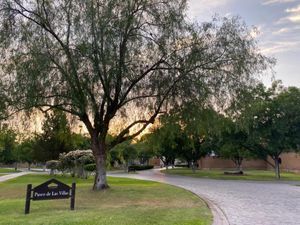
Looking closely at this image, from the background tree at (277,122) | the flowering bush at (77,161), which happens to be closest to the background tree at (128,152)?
the flowering bush at (77,161)

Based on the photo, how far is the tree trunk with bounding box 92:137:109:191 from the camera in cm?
2019

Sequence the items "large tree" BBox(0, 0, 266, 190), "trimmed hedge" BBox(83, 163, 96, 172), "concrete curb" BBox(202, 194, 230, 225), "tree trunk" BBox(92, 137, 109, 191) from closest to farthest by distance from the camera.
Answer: "concrete curb" BBox(202, 194, 230, 225)
"large tree" BBox(0, 0, 266, 190)
"tree trunk" BBox(92, 137, 109, 191)
"trimmed hedge" BBox(83, 163, 96, 172)

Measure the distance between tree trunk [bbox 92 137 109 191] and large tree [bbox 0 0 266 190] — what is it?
2.50 metres

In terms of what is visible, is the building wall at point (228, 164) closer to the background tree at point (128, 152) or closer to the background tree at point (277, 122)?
the background tree at point (128, 152)

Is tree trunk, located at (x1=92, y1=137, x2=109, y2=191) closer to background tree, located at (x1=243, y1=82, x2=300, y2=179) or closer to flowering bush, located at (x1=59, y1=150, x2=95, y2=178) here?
flowering bush, located at (x1=59, y1=150, x2=95, y2=178)

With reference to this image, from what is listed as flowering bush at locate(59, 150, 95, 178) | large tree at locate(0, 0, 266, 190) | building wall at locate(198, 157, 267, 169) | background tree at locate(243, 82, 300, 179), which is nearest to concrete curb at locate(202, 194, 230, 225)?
large tree at locate(0, 0, 266, 190)

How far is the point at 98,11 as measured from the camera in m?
16.8

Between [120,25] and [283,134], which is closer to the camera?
[120,25]

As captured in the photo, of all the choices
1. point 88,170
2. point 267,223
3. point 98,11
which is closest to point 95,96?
point 98,11

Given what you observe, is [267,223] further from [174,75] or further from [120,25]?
[120,25]

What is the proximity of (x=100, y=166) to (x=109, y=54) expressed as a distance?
657cm

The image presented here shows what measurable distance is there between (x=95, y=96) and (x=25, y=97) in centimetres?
347

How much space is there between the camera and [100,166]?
67.0ft

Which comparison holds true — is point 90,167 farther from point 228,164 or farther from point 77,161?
point 228,164
